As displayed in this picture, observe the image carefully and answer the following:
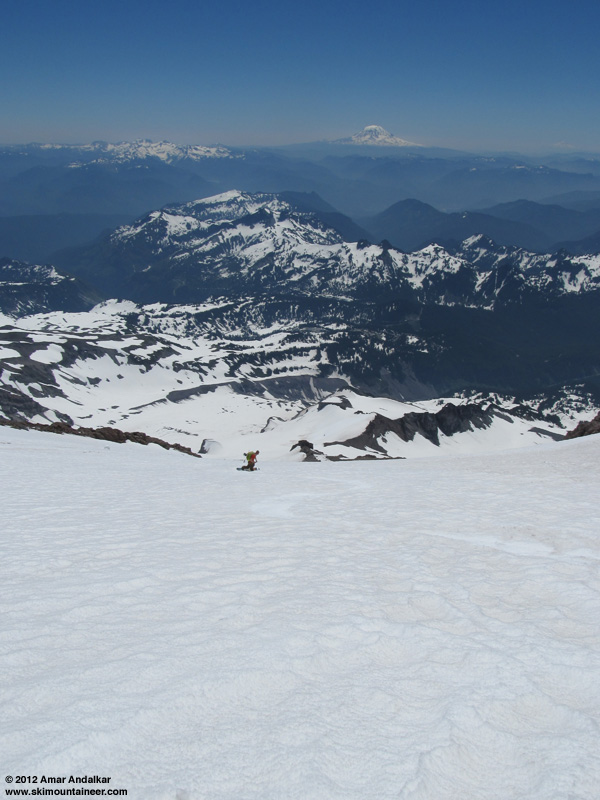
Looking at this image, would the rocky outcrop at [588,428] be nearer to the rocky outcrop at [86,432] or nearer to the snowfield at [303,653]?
the snowfield at [303,653]

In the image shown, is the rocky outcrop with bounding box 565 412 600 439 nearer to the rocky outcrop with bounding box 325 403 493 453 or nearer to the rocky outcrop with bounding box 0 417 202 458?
the rocky outcrop with bounding box 0 417 202 458

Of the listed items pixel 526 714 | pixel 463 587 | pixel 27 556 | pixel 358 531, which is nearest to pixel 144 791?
pixel 526 714

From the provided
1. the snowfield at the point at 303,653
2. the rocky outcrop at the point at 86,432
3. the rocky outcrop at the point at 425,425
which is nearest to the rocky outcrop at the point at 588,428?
the snowfield at the point at 303,653

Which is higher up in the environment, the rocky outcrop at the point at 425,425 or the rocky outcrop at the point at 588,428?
the rocky outcrop at the point at 588,428

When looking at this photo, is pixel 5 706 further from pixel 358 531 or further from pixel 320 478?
pixel 320 478

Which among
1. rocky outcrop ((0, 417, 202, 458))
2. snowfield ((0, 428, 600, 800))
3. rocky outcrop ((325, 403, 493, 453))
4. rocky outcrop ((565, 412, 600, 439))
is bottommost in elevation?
rocky outcrop ((325, 403, 493, 453))

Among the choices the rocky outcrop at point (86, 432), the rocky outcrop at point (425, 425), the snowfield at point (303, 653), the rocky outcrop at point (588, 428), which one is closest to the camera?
the snowfield at point (303, 653)

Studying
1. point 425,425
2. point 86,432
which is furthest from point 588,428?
point 425,425

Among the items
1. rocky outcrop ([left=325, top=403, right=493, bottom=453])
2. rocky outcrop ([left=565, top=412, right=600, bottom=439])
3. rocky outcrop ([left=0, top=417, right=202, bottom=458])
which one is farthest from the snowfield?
rocky outcrop ([left=325, top=403, right=493, bottom=453])
